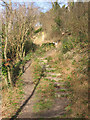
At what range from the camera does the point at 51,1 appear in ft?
56.3

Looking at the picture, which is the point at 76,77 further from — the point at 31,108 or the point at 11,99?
the point at 11,99

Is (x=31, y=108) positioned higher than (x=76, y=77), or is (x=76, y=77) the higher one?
(x=76, y=77)

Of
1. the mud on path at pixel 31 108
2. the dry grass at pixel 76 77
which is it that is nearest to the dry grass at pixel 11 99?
the mud on path at pixel 31 108

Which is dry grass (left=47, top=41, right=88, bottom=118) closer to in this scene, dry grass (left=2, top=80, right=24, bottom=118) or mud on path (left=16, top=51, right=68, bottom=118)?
mud on path (left=16, top=51, right=68, bottom=118)

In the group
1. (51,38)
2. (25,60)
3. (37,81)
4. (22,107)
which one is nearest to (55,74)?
(37,81)

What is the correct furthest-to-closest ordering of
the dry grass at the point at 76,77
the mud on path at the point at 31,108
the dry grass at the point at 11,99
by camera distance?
the dry grass at the point at 11,99
the mud on path at the point at 31,108
the dry grass at the point at 76,77

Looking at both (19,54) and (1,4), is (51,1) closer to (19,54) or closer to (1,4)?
(19,54)

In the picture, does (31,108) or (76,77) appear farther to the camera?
(76,77)

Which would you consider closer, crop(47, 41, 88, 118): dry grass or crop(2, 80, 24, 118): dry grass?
crop(47, 41, 88, 118): dry grass

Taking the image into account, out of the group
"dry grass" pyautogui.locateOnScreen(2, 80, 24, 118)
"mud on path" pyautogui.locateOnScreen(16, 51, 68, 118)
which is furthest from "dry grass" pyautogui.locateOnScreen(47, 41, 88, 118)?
"dry grass" pyautogui.locateOnScreen(2, 80, 24, 118)

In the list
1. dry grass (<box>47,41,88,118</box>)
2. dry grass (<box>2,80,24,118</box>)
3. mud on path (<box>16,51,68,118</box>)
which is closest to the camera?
dry grass (<box>47,41,88,118</box>)

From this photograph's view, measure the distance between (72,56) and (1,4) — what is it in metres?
5.58

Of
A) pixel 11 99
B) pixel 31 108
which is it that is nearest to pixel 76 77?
pixel 31 108

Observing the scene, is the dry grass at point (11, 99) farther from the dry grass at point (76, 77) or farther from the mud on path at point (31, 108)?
the dry grass at point (76, 77)
